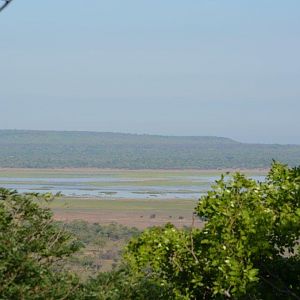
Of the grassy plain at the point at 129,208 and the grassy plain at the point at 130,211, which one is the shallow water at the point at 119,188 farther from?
the grassy plain at the point at 130,211

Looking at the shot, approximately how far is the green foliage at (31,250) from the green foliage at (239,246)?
104 cm

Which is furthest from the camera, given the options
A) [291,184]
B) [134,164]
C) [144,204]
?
[134,164]

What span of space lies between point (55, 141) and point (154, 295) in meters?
189

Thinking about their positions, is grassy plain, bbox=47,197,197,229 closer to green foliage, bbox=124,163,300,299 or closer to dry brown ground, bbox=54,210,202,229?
dry brown ground, bbox=54,210,202,229

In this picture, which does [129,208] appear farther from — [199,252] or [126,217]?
[199,252]

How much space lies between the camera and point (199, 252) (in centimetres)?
950

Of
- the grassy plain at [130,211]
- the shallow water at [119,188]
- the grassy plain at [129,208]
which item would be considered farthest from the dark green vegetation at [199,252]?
Answer: the shallow water at [119,188]

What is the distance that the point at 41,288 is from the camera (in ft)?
30.4

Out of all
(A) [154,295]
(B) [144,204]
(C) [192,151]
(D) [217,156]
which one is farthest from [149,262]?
(C) [192,151]

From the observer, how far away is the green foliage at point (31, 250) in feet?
29.6

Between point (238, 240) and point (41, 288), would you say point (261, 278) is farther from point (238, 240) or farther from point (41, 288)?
point (41, 288)

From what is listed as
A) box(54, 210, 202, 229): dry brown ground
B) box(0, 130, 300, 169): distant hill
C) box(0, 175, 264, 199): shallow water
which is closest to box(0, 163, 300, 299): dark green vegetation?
box(54, 210, 202, 229): dry brown ground

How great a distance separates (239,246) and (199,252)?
32.8 inches

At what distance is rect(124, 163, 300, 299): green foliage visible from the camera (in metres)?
8.75
